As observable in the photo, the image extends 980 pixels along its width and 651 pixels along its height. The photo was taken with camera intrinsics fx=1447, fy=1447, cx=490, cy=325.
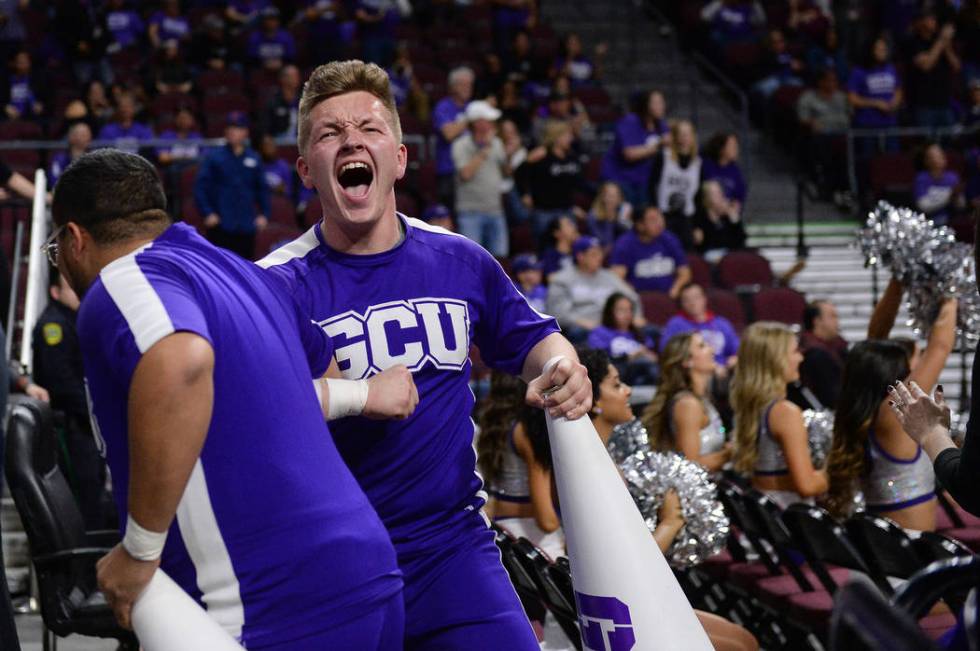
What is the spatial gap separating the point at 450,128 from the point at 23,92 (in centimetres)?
440

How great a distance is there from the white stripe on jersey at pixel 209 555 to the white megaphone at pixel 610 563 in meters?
0.84

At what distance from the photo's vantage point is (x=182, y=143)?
1110 cm

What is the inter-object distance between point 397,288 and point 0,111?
11.2 meters

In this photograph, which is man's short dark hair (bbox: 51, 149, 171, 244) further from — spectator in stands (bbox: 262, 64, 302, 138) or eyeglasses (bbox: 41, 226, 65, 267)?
spectator in stands (bbox: 262, 64, 302, 138)

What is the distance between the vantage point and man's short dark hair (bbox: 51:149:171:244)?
2.47m

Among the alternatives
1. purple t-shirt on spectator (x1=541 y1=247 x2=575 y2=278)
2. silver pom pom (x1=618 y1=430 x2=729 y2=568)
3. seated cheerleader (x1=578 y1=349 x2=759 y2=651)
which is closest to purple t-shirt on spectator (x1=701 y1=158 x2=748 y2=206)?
purple t-shirt on spectator (x1=541 y1=247 x2=575 y2=278)

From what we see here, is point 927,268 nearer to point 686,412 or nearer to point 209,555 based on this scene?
point 686,412

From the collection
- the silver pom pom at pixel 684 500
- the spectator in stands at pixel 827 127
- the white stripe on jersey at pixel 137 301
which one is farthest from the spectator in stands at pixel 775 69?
the white stripe on jersey at pixel 137 301

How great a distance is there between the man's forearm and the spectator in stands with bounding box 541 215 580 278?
6.97 meters

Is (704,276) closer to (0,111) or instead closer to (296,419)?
(0,111)

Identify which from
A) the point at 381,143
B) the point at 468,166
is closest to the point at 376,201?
the point at 381,143

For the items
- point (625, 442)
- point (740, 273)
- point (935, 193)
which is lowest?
point (740, 273)

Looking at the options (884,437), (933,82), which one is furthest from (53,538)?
(933,82)

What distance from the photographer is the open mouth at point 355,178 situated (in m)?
3.05
